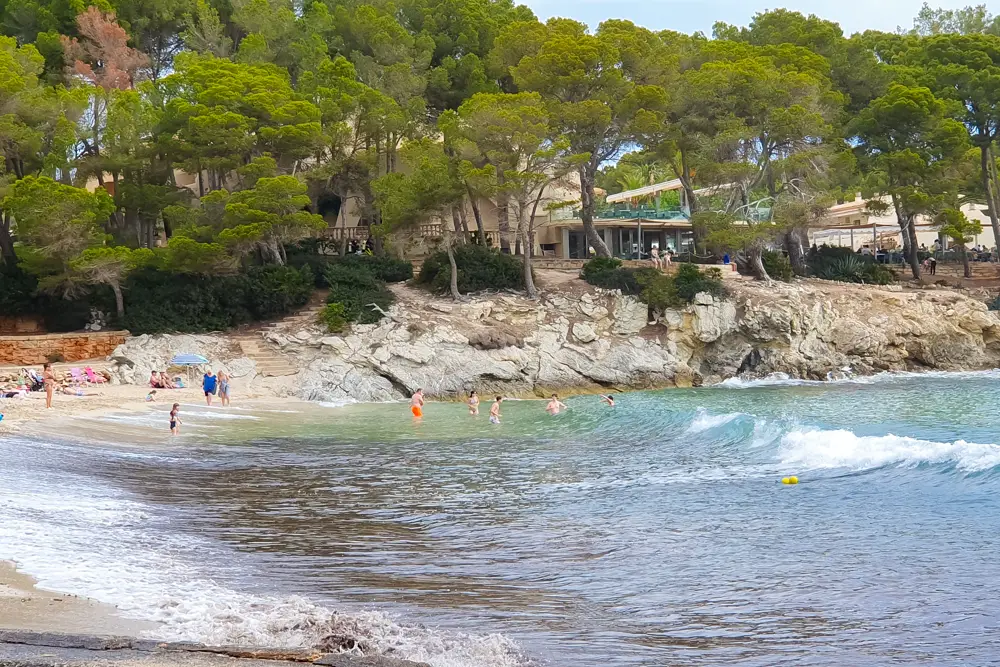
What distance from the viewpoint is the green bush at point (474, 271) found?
39688 mm

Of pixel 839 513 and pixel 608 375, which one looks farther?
pixel 608 375

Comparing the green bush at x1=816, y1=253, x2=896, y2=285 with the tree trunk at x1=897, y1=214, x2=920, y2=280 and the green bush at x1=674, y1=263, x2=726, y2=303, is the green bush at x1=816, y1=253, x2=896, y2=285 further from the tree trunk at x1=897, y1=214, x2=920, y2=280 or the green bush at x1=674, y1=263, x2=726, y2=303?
the green bush at x1=674, y1=263, x2=726, y2=303

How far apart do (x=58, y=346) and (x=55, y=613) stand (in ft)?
88.1

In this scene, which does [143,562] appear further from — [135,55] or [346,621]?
[135,55]

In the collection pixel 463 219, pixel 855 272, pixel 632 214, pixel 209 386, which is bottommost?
pixel 209 386

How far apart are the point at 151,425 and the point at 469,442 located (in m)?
7.64

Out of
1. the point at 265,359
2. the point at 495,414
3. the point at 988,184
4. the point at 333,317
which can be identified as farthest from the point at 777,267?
the point at 265,359

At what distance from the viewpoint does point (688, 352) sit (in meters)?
39.2

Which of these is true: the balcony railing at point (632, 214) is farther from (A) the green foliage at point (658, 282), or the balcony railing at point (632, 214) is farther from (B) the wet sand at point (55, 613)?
(B) the wet sand at point (55, 613)

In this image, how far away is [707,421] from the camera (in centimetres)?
2480

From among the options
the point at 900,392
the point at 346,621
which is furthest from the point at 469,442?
the point at 900,392

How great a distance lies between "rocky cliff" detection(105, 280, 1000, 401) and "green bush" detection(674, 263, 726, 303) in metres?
0.49

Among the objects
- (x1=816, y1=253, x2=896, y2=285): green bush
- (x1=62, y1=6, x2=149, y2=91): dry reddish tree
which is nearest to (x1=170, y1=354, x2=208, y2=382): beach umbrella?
(x1=62, y1=6, x2=149, y2=91): dry reddish tree

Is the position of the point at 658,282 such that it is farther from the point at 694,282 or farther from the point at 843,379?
the point at 843,379
